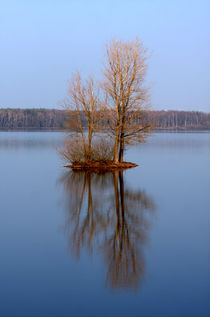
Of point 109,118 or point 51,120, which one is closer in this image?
point 109,118

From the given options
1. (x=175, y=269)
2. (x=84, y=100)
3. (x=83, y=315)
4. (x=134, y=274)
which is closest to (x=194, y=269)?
(x=175, y=269)

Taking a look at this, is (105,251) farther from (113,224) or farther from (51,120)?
(51,120)

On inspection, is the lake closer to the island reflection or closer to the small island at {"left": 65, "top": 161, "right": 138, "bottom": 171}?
the island reflection

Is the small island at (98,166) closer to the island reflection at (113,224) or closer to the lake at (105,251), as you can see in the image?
the island reflection at (113,224)

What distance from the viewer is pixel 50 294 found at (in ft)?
19.6

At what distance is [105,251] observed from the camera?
25.6 feet

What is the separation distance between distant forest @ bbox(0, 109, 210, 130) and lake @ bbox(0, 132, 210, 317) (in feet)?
370

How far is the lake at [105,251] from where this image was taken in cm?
576

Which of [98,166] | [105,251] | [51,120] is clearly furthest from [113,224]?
[51,120]

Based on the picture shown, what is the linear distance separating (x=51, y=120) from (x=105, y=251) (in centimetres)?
12678

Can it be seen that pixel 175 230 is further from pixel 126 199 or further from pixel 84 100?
pixel 84 100

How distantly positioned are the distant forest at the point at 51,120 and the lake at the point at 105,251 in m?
113

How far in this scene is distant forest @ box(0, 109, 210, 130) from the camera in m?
132

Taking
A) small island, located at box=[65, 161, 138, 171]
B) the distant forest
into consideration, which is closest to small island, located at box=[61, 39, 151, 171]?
small island, located at box=[65, 161, 138, 171]
